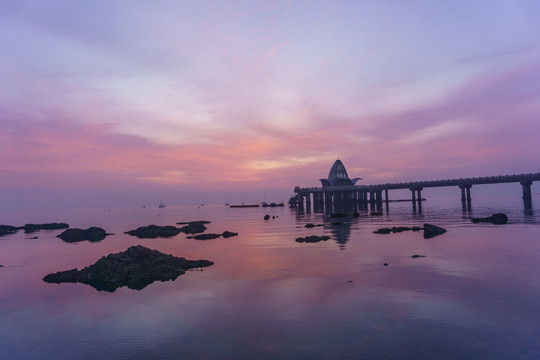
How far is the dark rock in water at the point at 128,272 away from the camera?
2700 centimetres

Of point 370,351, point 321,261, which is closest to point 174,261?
point 321,261

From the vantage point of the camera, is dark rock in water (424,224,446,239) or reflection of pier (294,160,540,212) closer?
dark rock in water (424,224,446,239)

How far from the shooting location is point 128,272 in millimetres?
28141

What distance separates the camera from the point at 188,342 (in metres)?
14.6

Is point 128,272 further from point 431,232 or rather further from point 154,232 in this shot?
point 431,232

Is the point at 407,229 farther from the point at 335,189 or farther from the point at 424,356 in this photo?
the point at 335,189

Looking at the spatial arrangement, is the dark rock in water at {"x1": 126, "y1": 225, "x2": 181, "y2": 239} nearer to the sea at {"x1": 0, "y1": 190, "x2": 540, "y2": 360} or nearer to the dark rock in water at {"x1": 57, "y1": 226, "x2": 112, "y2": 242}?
the dark rock in water at {"x1": 57, "y1": 226, "x2": 112, "y2": 242}

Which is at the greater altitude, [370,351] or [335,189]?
[335,189]

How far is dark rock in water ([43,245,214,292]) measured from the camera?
27000mm

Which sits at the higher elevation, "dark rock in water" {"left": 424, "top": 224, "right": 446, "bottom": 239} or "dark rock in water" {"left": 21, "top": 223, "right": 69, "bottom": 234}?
"dark rock in water" {"left": 424, "top": 224, "right": 446, "bottom": 239}

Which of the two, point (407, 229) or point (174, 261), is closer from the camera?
point (174, 261)

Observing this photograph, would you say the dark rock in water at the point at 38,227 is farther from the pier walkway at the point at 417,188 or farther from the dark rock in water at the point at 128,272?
the pier walkway at the point at 417,188

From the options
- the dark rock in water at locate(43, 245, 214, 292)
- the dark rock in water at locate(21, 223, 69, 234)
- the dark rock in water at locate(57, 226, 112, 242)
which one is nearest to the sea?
the dark rock in water at locate(43, 245, 214, 292)

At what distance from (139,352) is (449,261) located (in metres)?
26.4
